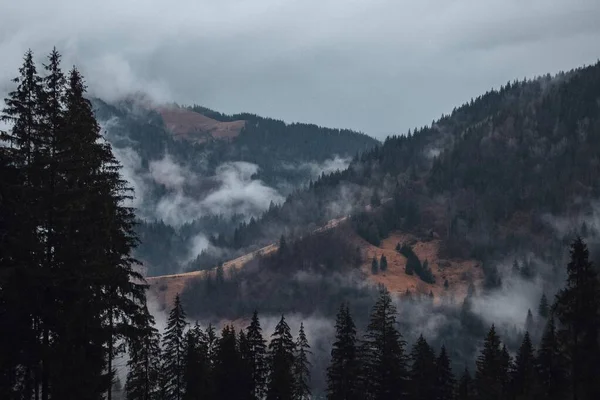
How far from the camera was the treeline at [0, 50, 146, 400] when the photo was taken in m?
25.1

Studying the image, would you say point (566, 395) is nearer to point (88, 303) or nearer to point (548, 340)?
point (548, 340)

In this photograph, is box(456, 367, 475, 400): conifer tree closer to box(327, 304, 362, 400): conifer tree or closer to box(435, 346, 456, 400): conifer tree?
box(435, 346, 456, 400): conifer tree

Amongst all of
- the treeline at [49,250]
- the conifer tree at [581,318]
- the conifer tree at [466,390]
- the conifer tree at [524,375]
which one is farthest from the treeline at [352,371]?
the treeline at [49,250]

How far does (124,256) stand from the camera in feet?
110

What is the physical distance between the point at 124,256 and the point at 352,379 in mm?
26450

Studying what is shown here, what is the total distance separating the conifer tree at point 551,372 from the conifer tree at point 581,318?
508 inches

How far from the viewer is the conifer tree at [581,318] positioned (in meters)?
35.2

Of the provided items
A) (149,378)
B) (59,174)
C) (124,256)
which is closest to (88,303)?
(59,174)

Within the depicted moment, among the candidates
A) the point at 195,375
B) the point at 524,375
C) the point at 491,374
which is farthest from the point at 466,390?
the point at 195,375

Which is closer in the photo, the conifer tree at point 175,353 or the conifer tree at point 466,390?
the conifer tree at point 175,353

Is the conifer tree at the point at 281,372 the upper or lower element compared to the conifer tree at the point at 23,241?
lower

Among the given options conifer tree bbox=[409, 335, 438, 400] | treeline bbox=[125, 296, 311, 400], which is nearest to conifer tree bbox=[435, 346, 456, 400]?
conifer tree bbox=[409, 335, 438, 400]

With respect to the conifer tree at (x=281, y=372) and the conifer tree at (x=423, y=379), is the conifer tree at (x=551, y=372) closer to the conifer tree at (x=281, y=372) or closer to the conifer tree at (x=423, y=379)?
the conifer tree at (x=423, y=379)

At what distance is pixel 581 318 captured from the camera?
35188 mm
